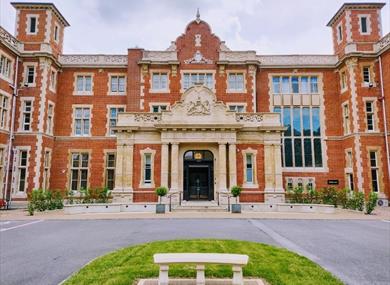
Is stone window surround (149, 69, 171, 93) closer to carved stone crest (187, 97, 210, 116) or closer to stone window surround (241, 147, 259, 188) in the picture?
carved stone crest (187, 97, 210, 116)

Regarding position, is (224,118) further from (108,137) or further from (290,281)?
(290,281)

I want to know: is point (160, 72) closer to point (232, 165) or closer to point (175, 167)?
point (175, 167)

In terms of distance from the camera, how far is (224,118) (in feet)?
73.6

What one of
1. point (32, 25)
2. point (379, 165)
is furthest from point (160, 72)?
point (379, 165)

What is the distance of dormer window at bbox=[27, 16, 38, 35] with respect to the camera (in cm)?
2602

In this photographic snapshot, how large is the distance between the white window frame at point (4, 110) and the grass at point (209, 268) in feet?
68.9

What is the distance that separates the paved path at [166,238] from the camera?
6328 mm

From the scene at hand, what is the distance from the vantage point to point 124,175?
22.0 m

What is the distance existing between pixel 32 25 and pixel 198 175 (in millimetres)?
19886

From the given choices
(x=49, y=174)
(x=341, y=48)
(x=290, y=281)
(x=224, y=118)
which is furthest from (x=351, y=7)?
(x=49, y=174)

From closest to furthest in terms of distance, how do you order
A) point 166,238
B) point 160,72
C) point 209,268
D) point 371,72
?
point 209,268
point 166,238
point 371,72
point 160,72

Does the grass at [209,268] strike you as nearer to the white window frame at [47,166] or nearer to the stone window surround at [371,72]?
the white window frame at [47,166]

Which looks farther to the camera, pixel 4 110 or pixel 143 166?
pixel 4 110

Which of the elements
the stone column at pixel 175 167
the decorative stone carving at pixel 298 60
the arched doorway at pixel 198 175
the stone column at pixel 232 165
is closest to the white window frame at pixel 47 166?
the stone column at pixel 175 167
